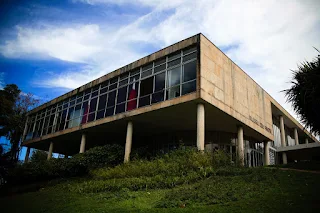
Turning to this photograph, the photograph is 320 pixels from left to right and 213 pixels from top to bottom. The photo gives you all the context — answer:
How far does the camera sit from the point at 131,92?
20984 millimetres

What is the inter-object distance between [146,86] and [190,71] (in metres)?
3.84

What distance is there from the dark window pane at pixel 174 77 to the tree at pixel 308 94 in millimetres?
6328

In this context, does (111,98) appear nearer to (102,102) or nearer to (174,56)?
(102,102)

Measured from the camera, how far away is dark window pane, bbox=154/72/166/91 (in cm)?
1883

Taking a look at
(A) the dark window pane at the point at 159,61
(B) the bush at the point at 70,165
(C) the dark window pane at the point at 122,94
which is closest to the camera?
(A) the dark window pane at the point at 159,61

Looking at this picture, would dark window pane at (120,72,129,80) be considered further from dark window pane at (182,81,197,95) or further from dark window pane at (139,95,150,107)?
dark window pane at (182,81,197,95)

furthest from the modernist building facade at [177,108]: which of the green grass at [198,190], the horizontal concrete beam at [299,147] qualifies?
the green grass at [198,190]

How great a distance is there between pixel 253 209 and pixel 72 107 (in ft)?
73.0

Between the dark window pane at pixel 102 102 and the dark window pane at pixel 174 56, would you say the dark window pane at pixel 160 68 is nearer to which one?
the dark window pane at pixel 174 56

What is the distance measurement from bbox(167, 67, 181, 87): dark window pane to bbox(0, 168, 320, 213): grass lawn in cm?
747

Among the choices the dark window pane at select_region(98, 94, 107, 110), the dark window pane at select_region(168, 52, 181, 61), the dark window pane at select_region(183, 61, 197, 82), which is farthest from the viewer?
the dark window pane at select_region(98, 94, 107, 110)

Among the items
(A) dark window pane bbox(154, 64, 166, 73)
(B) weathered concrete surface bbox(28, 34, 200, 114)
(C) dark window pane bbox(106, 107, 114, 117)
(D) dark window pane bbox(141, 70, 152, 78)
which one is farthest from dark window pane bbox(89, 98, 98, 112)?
(A) dark window pane bbox(154, 64, 166, 73)

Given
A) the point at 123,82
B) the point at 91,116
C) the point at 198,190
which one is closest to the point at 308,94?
the point at 198,190

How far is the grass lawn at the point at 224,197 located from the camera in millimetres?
7543
